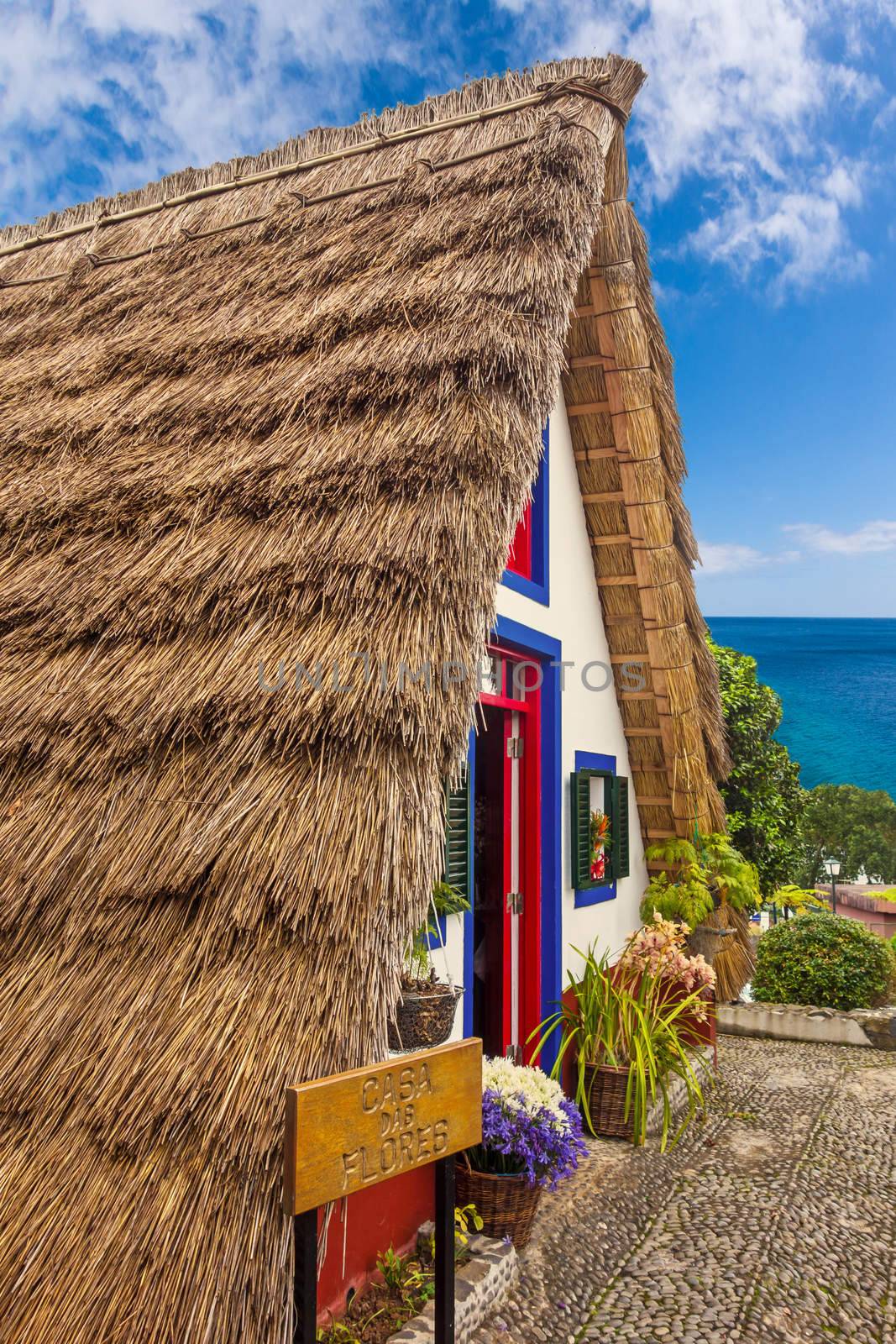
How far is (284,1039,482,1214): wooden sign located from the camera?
165 cm

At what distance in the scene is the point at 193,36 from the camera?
140 feet

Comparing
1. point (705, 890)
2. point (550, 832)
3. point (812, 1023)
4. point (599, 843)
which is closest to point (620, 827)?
point (599, 843)

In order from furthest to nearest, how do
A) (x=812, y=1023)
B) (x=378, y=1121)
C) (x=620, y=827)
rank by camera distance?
(x=812, y=1023)
(x=620, y=827)
(x=378, y=1121)

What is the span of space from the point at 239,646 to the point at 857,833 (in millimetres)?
41732

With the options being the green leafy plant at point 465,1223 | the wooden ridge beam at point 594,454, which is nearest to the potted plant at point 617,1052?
the green leafy plant at point 465,1223

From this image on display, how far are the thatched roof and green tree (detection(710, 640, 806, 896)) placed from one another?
6.68 metres

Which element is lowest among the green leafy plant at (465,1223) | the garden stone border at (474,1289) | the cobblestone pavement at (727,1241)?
the cobblestone pavement at (727,1241)

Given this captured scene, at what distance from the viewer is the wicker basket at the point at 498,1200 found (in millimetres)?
3584

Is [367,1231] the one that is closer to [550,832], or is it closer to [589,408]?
[550,832]

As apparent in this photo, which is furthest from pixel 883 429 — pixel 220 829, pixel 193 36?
pixel 220 829

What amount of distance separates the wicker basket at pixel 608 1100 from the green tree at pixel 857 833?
37119 mm

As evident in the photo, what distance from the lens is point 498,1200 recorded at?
11.7ft

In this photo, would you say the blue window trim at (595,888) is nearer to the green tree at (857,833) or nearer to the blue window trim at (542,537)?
the blue window trim at (542,537)

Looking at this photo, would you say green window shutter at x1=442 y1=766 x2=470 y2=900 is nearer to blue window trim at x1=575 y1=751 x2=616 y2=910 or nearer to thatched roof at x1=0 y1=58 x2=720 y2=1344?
blue window trim at x1=575 y1=751 x2=616 y2=910
